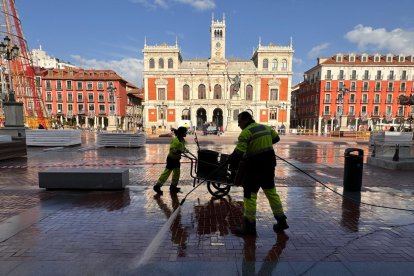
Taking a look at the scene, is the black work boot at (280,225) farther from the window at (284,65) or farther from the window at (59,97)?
the window at (59,97)

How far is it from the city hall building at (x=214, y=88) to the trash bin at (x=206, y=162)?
5465 cm

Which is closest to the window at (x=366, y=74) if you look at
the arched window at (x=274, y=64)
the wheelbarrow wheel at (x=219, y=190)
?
the arched window at (x=274, y=64)

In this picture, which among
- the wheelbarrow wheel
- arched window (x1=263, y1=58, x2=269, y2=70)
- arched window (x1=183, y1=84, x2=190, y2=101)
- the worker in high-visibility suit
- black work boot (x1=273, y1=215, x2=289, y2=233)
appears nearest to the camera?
the worker in high-visibility suit

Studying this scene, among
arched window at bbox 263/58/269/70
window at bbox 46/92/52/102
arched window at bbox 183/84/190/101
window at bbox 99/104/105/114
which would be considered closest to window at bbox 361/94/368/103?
arched window at bbox 263/58/269/70

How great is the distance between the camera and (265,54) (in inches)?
2398

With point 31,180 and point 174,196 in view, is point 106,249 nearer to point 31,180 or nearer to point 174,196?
point 174,196

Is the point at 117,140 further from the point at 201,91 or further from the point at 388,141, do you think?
the point at 201,91

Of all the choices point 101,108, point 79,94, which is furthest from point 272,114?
point 79,94

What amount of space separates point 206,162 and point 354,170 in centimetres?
367

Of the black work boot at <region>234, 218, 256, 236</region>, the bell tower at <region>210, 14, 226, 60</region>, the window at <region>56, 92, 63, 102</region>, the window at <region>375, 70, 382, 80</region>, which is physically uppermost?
the bell tower at <region>210, 14, 226, 60</region>

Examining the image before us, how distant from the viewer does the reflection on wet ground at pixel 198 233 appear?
10.0 feet

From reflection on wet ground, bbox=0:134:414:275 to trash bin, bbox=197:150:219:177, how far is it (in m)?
0.61

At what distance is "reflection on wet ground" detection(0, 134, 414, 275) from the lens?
306 centimetres

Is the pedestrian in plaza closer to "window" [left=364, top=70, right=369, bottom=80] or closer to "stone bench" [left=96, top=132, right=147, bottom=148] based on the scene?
"stone bench" [left=96, top=132, right=147, bottom=148]
